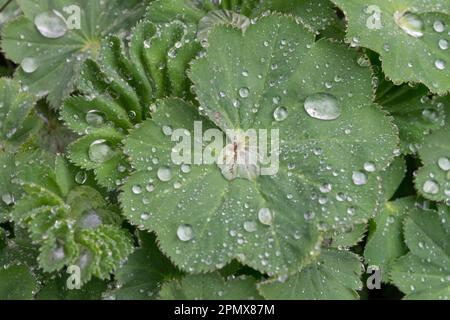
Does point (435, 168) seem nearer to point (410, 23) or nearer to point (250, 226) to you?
point (410, 23)

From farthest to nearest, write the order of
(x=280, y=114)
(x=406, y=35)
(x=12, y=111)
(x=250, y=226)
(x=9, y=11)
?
(x=9, y=11) < (x=12, y=111) < (x=406, y=35) < (x=280, y=114) < (x=250, y=226)

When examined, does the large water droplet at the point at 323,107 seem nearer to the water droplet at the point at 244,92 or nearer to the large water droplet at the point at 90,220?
the water droplet at the point at 244,92

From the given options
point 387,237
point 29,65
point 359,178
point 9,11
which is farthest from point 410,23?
point 9,11

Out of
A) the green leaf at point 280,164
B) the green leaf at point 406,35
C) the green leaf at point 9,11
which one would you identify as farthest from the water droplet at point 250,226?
the green leaf at point 9,11

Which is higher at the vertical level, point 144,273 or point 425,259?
point 144,273

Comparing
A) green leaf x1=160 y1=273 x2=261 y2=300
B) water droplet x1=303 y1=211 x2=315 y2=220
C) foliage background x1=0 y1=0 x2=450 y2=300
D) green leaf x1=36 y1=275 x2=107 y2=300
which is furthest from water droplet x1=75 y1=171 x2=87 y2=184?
water droplet x1=303 y1=211 x2=315 y2=220

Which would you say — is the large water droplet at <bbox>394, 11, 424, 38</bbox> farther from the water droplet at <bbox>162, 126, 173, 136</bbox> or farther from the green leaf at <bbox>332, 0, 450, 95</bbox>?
the water droplet at <bbox>162, 126, 173, 136</bbox>

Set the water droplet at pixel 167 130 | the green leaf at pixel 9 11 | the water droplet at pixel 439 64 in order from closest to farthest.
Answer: the water droplet at pixel 167 130, the water droplet at pixel 439 64, the green leaf at pixel 9 11
